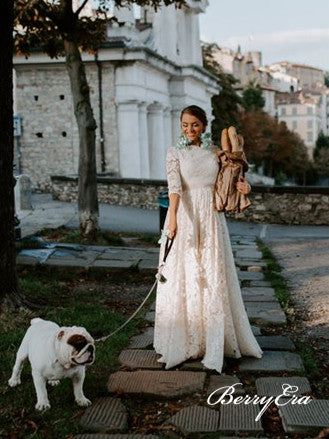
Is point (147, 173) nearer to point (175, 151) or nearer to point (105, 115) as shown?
point (105, 115)

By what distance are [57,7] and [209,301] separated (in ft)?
32.9

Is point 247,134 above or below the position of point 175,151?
above

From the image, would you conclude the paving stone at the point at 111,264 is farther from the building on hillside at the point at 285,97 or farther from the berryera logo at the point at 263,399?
the building on hillside at the point at 285,97

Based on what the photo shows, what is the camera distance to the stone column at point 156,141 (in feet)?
110

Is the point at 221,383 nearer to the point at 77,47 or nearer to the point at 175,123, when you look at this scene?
the point at 77,47

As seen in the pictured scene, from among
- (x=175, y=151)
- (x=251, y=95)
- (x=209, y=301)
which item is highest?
(x=251, y=95)

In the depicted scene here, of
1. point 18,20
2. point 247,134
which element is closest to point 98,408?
point 18,20

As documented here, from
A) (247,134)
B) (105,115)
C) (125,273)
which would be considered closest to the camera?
(125,273)

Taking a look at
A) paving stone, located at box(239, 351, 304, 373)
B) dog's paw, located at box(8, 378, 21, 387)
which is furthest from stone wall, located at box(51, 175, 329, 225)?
dog's paw, located at box(8, 378, 21, 387)

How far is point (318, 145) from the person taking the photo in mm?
98375

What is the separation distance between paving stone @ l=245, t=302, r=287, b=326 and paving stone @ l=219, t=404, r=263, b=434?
2529 millimetres

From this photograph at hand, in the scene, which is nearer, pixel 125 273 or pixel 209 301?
pixel 209 301

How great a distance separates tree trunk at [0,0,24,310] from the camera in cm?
Result: 712

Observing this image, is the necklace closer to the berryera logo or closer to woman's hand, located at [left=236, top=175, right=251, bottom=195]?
woman's hand, located at [left=236, top=175, right=251, bottom=195]
